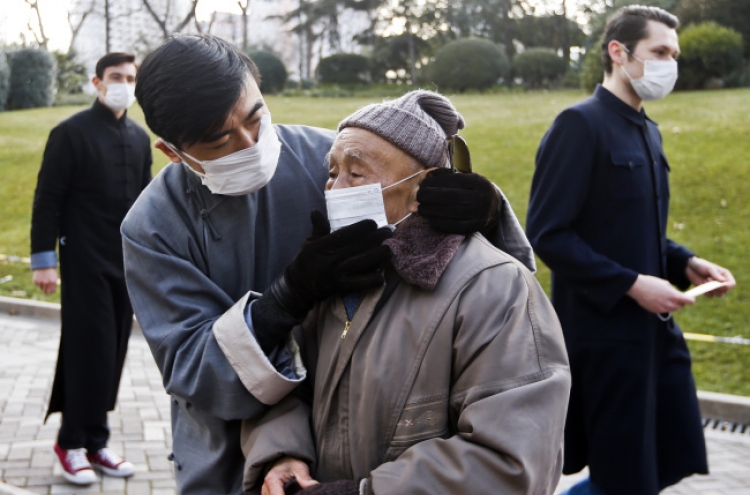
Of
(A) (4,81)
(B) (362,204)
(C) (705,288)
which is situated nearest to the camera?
(B) (362,204)

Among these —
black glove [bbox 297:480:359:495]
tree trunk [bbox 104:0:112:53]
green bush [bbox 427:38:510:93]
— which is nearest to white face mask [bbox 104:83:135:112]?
black glove [bbox 297:480:359:495]

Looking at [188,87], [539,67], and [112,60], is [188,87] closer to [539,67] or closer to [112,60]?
[112,60]

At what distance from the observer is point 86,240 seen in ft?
19.1

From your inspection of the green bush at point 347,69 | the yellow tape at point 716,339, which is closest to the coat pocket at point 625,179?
the yellow tape at point 716,339

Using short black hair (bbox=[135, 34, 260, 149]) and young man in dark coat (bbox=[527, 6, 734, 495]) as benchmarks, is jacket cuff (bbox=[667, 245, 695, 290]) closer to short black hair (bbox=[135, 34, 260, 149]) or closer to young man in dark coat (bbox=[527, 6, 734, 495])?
young man in dark coat (bbox=[527, 6, 734, 495])

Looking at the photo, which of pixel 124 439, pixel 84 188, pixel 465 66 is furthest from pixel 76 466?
pixel 465 66

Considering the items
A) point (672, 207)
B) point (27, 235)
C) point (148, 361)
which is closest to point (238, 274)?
point (148, 361)

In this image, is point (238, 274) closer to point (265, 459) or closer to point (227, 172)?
point (227, 172)

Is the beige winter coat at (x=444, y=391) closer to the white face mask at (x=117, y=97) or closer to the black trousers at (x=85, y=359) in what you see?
the black trousers at (x=85, y=359)

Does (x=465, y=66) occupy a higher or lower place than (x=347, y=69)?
higher

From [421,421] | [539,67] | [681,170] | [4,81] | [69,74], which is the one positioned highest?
[421,421]

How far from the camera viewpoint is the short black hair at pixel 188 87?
7.62 ft

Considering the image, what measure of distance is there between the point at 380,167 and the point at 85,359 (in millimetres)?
4007

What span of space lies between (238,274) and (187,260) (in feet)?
0.48
